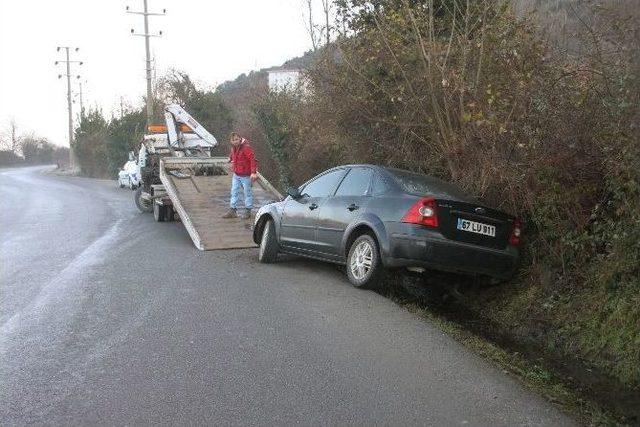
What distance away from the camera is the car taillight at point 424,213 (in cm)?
694

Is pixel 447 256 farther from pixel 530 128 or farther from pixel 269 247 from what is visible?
pixel 269 247

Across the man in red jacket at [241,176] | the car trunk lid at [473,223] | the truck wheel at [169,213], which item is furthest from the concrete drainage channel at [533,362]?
the truck wheel at [169,213]

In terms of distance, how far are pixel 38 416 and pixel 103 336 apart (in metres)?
1.76

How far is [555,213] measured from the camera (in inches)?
266

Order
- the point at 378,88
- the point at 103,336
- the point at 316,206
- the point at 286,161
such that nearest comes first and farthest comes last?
1. the point at 103,336
2. the point at 316,206
3. the point at 378,88
4. the point at 286,161

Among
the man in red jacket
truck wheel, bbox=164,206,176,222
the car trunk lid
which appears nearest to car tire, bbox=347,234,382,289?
the car trunk lid

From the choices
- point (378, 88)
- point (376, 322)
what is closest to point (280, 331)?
point (376, 322)

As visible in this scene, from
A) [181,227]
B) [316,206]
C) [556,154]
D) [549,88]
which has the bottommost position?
[181,227]

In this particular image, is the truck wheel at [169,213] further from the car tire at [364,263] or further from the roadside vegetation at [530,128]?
the car tire at [364,263]

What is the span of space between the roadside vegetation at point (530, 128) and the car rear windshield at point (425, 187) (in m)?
0.51

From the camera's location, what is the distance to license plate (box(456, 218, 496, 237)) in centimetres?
701

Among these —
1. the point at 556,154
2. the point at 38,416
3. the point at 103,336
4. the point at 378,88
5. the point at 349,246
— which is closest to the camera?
the point at 38,416

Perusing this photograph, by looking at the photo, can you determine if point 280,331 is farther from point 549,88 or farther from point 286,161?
point 286,161

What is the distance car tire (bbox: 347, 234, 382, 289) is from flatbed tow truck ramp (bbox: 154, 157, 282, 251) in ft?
11.9
